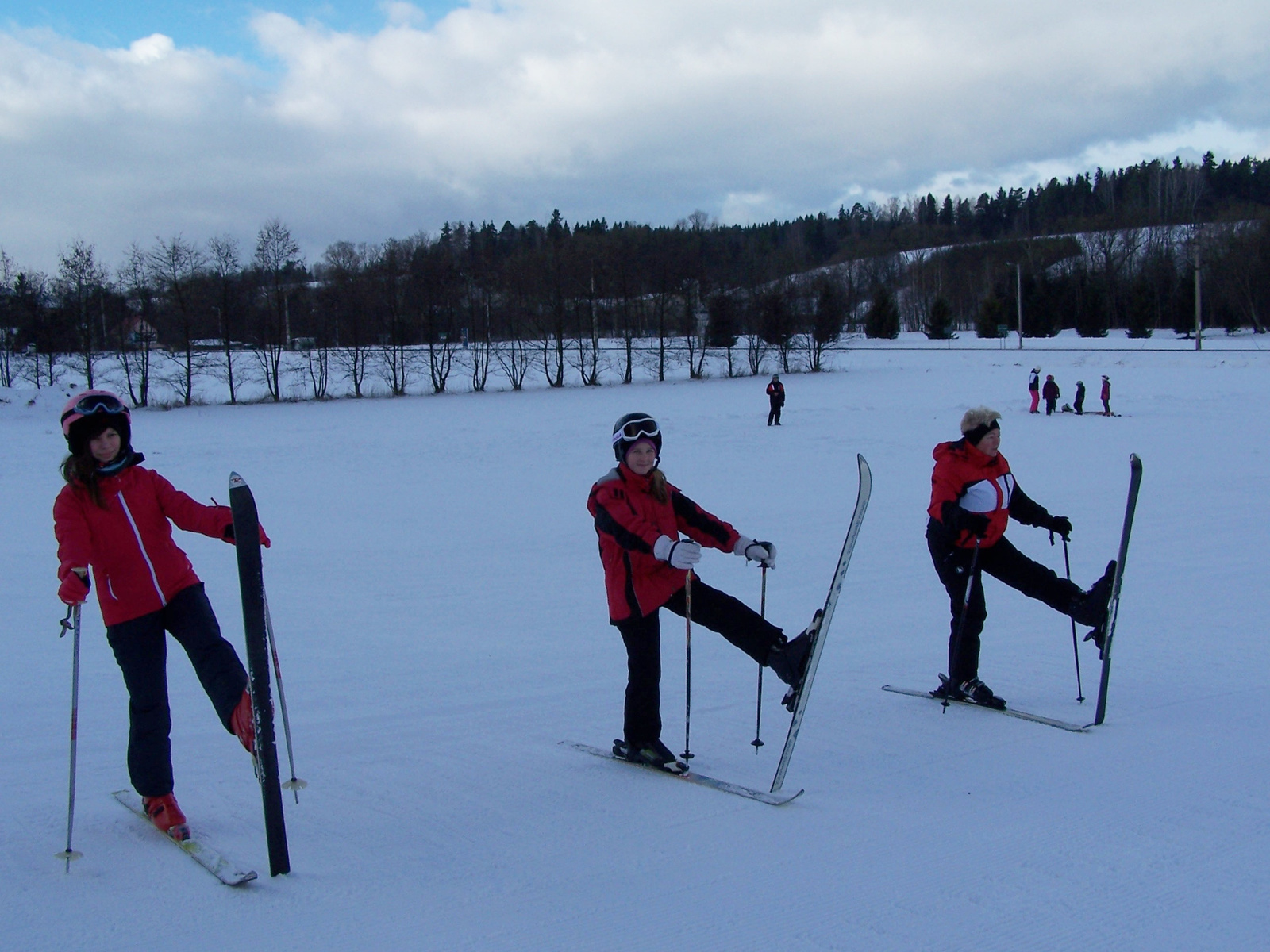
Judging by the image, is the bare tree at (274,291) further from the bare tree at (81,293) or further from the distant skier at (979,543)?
the distant skier at (979,543)

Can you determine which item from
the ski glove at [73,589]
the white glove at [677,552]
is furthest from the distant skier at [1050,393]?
the ski glove at [73,589]

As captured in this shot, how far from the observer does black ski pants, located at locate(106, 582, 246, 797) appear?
325 cm

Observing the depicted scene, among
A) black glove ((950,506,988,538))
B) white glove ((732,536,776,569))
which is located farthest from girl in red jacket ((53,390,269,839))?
black glove ((950,506,988,538))

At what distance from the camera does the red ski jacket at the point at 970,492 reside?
470cm

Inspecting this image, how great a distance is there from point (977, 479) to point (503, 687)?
9.49 ft

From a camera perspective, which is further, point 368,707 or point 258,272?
point 258,272

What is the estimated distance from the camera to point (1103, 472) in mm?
14680

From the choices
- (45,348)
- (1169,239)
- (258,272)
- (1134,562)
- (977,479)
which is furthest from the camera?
(1169,239)

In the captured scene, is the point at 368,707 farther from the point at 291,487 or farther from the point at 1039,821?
the point at 291,487

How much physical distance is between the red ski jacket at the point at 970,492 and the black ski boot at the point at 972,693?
0.74m

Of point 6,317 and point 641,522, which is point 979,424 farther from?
point 6,317

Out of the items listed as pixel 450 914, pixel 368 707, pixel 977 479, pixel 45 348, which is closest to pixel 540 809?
pixel 450 914

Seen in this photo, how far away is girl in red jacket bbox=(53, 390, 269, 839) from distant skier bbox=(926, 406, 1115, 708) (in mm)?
3373

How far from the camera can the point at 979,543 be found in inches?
189
